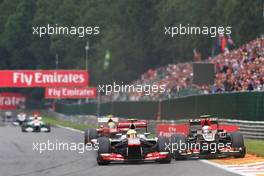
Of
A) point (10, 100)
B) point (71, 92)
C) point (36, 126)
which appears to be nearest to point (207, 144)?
point (36, 126)

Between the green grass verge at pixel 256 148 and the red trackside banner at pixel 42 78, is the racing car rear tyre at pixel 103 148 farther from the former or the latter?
the red trackside banner at pixel 42 78

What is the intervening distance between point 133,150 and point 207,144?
1886mm

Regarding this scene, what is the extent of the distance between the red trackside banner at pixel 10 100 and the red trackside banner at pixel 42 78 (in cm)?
3535

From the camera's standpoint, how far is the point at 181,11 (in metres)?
68.9

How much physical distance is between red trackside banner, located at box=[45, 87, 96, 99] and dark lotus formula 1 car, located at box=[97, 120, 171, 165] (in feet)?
160

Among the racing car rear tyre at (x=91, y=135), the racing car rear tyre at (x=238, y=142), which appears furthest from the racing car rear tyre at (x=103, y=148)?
the racing car rear tyre at (x=91, y=135)

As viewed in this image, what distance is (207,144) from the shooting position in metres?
21.0

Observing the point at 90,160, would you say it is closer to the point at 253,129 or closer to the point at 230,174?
the point at 230,174

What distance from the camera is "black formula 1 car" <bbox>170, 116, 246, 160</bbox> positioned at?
20562 mm

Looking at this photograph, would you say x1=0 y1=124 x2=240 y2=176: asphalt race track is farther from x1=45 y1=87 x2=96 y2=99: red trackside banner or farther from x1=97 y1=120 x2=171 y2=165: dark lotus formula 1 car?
x1=45 y1=87 x2=96 y2=99: red trackside banner

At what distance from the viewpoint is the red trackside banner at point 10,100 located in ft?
348

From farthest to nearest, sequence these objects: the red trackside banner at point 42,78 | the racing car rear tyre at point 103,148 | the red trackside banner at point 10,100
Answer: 1. the red trackside banner at point 10,100
2. the red trackside banner at point 42,78
3. the racing car rear tyre at point 103,148

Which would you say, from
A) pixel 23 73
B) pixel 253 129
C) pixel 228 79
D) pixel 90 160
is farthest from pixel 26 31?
pixel 90 160

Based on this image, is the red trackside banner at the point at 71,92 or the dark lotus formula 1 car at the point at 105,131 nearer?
the dark lotus formula 1 car at the point at 105,131
